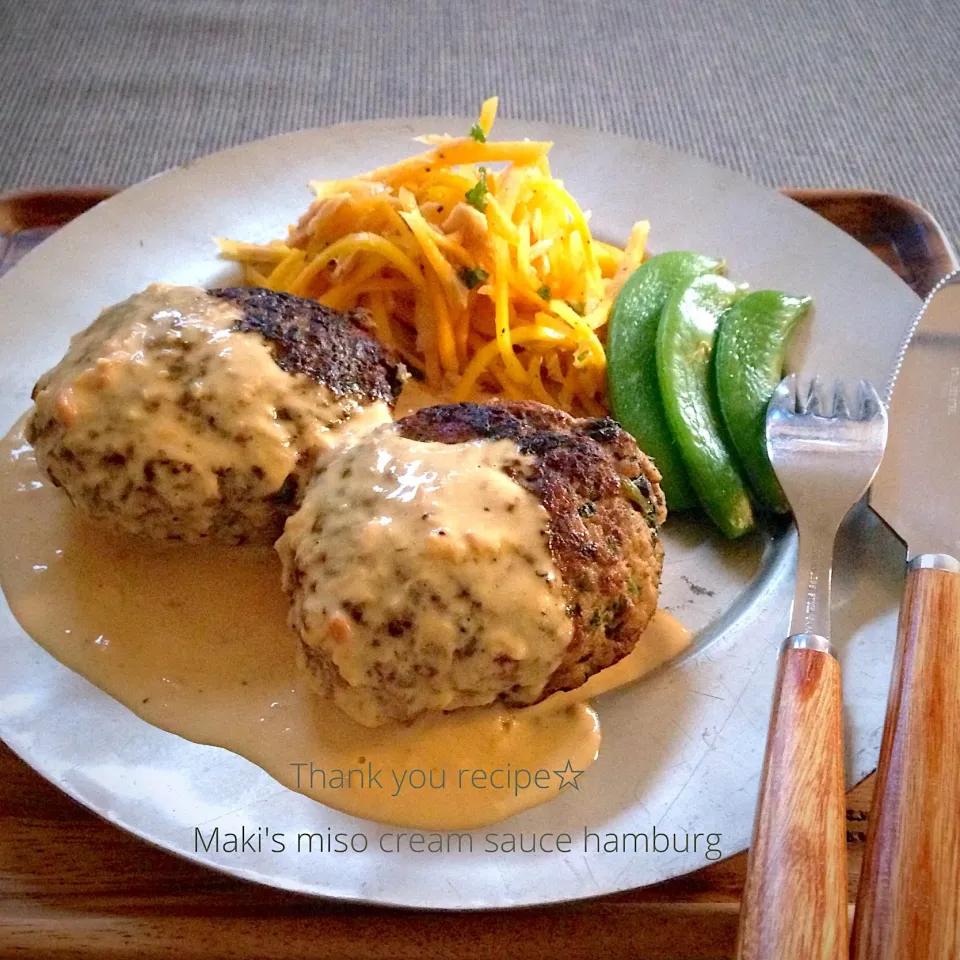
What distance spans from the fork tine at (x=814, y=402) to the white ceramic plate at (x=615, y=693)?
154 mm

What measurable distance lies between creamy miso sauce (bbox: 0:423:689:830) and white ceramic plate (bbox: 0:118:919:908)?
0.04 meters

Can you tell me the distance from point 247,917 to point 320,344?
3.54 feet

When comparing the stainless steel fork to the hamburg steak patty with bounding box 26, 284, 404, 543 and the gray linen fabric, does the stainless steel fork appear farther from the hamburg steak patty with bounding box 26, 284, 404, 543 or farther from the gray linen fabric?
the gray linen fabric

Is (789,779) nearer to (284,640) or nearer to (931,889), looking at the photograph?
(931,889)

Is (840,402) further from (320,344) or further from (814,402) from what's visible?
(320,344)

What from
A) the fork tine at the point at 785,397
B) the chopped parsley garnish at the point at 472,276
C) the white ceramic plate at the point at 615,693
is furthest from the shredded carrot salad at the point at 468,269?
the fork tine at the point at 785,397

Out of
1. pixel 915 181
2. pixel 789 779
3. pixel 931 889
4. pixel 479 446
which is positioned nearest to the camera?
pixel 931 889

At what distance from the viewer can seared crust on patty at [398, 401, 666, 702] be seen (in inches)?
60.1

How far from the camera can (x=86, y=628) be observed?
1.69m

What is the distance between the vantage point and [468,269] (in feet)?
7.41

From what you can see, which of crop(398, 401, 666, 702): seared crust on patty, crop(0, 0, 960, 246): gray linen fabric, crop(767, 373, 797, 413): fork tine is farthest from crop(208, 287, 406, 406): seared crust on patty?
crop(0, 0, 960, 246): gray linen fabric

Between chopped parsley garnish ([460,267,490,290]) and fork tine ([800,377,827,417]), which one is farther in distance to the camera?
chopped parsley garnish ([460,267,490,290])

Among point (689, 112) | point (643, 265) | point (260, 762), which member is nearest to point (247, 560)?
point (260, 762)

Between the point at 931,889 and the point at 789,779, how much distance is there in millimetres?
217
